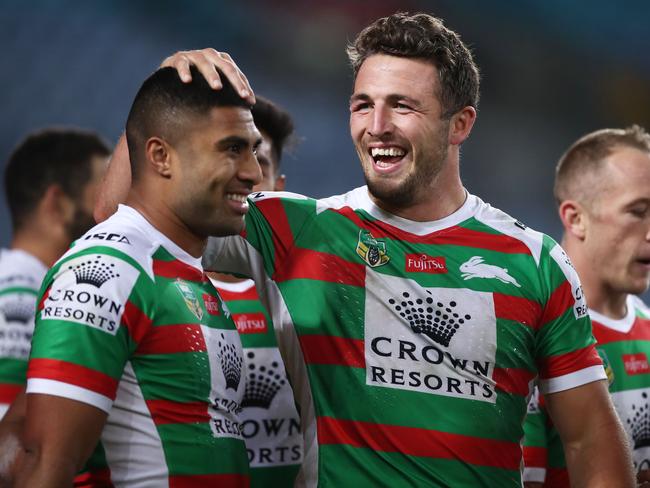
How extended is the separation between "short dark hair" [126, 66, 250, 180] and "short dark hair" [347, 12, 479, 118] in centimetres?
62

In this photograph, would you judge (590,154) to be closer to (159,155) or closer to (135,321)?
(159,155)

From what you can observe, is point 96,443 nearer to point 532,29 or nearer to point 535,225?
point 535,225

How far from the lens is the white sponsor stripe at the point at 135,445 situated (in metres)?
2.12

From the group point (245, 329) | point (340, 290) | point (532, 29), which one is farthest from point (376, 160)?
point (532, 29)

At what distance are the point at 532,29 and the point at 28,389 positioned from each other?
302 inches

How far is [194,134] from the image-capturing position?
7.82 feet

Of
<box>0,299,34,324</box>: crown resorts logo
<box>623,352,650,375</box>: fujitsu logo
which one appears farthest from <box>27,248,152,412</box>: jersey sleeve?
<box>0,299,34,324</box>: crown resorts logo

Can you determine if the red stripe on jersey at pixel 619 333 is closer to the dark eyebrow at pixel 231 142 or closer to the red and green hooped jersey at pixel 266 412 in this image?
the red and green hooped jersey at pixel 266 412

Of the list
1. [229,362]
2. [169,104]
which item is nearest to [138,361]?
[229,362]

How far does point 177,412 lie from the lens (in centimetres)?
216

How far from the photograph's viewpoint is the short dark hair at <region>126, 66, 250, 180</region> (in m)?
2.39

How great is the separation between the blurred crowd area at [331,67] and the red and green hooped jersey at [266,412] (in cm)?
421

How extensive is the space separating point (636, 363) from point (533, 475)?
64cm

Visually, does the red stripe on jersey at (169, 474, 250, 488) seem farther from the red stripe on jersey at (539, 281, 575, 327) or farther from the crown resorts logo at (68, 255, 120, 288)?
the red stripe on jersey at (539, 281, 575, 327)
